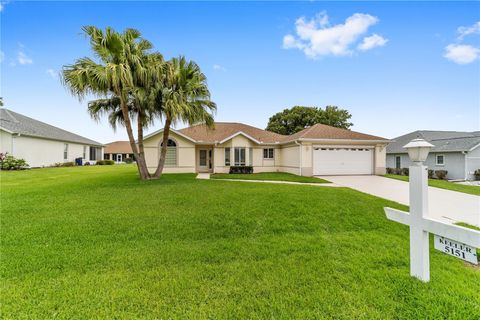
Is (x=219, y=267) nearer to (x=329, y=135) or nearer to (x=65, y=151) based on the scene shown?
(x=329, y=135)

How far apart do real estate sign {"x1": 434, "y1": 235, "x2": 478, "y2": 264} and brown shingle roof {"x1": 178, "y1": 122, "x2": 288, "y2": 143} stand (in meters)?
17.0

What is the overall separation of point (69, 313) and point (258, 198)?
243 inches

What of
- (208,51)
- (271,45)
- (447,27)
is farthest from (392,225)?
(208,51)

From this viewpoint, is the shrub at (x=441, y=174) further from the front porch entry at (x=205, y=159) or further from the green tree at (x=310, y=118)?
the front porch entry at (x=205, y=159)

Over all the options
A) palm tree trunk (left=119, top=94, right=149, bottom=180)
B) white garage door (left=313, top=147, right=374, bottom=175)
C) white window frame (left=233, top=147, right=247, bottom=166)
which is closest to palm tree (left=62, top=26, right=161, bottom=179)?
palm tree trunk (left=119, top=94, right=149, bottom=180)

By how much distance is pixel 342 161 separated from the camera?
1744cm

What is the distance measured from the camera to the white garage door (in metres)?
17.1

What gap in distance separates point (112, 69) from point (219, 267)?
10.9 meters

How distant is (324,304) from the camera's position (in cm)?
266

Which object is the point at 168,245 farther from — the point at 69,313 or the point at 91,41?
the point at 91,41

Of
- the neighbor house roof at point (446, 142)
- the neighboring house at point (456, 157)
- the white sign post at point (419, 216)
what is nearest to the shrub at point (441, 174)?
the neighboring house at point (456, 157)

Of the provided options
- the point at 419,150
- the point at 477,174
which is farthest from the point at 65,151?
the point at 477,174

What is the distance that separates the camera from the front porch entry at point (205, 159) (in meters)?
19.9

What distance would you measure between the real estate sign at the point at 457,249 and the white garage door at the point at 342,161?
14602 mm
